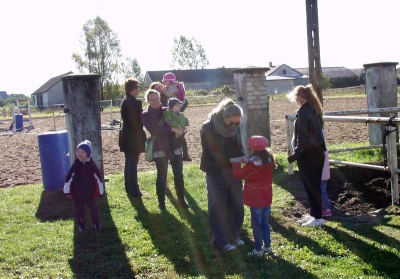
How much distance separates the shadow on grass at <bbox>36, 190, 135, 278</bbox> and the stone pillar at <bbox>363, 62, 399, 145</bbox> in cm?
571

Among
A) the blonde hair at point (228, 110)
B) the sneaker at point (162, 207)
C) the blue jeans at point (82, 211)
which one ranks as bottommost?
the sneaker at point (162, 207)

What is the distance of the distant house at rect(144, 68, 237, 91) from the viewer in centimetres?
8462

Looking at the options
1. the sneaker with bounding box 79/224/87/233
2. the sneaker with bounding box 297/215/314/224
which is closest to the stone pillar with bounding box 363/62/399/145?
the sneaker with bounding box 297/215/314/224

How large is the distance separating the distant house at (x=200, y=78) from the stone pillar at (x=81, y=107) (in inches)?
2976

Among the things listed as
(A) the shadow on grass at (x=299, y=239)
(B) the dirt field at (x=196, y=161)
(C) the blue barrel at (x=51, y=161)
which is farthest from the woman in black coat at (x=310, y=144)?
(C) the blue barrel at (x=51, y=161)

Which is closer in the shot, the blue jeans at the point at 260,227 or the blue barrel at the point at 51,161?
the blue jeans at the point at 260,227

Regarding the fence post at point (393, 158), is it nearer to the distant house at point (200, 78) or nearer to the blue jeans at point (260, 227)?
the blue jeans at point (260, 227)

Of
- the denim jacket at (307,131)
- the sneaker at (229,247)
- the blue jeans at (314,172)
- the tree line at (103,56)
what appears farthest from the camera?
the tree line at (103,56)

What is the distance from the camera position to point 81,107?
787cm

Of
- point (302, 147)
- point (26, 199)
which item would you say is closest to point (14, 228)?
point (26, 199)

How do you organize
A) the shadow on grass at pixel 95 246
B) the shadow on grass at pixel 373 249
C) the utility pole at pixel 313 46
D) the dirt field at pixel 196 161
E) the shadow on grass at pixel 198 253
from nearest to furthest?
the shadow on grass at pixel 373 249, the shadow on grass at pixel 198 253, the shadow on grass at pixel 95 246, the dirt field at pixel 196 161, the utility pole at pixel 313 46

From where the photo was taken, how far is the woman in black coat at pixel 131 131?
25.1ft

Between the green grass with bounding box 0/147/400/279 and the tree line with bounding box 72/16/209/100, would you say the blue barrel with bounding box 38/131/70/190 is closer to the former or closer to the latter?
the green grass with bounding box 0/147/400/279

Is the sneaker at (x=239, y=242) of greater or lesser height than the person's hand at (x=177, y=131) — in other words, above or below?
below
